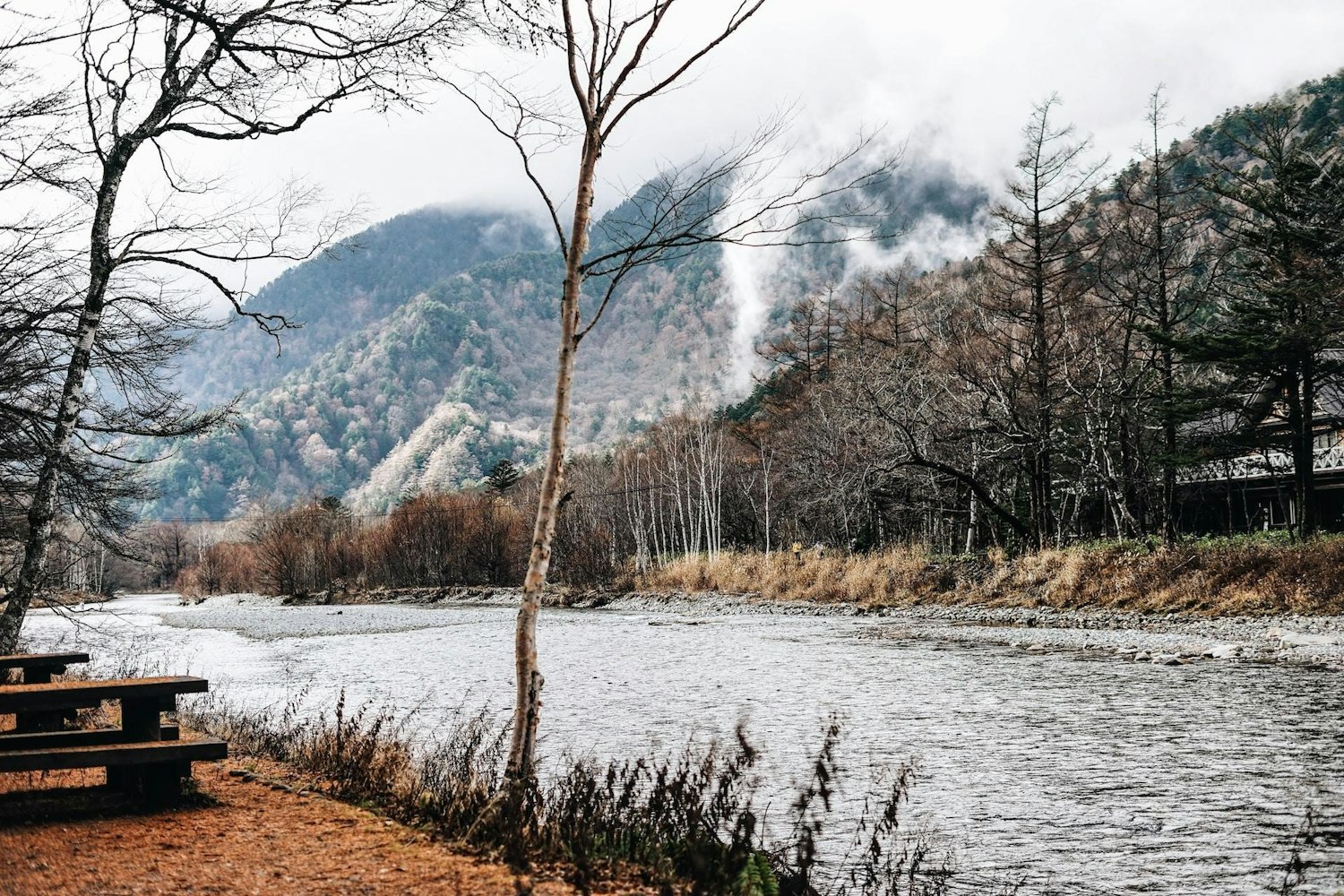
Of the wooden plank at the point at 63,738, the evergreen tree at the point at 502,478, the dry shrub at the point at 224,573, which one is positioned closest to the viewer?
the wooden plank at the point at 63,738

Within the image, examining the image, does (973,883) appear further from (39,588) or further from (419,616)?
(419,616)

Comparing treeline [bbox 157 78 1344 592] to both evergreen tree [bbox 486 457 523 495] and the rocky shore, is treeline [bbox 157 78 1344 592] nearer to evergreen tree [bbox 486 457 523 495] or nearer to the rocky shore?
the rocky shore

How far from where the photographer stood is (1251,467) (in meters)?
34.1

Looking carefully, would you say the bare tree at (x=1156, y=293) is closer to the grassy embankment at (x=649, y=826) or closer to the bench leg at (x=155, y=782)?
the grassy embankment at (x=649, y=826)

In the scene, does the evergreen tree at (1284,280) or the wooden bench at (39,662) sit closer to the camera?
the wooden bench at (39,662)

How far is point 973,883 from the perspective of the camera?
632 cm

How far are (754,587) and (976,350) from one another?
12.0m

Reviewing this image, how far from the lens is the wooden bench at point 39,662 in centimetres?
838

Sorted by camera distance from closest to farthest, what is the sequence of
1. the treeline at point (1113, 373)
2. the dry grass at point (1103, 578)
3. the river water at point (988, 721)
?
the river water at point (988, 721) < the dry grass at point (1103, 578) < the treeline at point (1113, 373)

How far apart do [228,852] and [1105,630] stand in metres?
20.4

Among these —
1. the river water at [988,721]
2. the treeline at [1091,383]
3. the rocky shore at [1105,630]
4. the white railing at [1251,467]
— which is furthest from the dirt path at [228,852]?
the white railing at [1251,467]

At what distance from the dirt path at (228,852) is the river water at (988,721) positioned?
3.67m

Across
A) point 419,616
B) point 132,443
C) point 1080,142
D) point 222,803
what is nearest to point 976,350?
point 1080,142

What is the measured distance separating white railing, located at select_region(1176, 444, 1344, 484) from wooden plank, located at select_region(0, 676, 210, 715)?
3311 centimetres
